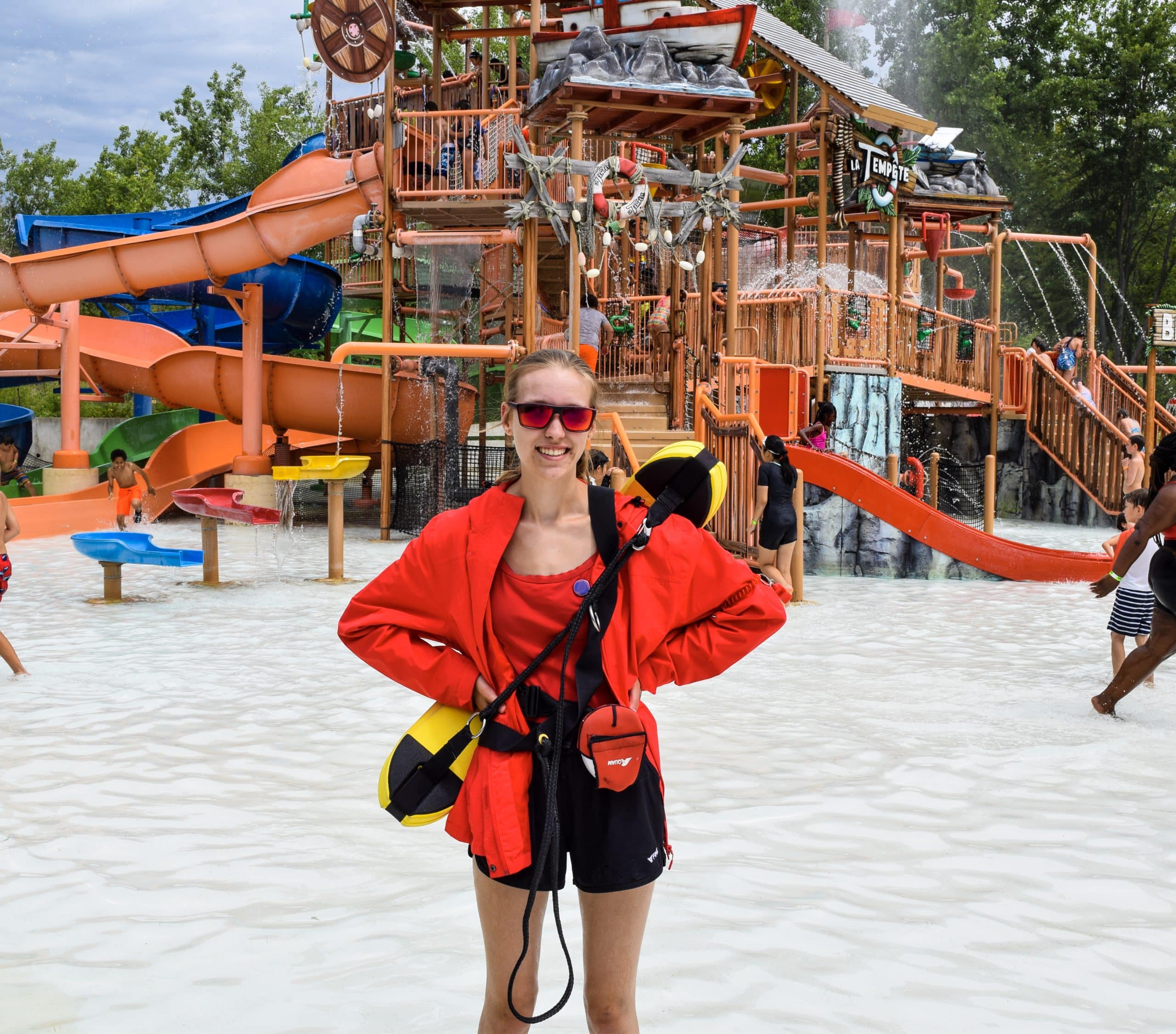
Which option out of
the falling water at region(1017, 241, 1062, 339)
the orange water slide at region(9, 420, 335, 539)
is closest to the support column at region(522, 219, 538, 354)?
the orange water slide at region(9, 420, 335, 539)

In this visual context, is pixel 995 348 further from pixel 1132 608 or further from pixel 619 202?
pixel 1132 608

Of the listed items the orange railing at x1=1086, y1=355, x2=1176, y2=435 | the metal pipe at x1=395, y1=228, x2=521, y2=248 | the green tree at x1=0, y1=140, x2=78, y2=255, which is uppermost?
the green tree at x1=0, y1=140, x2=78, y2=255

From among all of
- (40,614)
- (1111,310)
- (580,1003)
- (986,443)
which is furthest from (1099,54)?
(580,1003)

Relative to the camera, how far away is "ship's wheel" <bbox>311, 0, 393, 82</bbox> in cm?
1567

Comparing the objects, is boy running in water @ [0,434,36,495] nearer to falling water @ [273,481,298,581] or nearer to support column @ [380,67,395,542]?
falling water @ [273,481,298,581]

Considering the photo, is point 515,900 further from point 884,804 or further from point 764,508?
point 764,508

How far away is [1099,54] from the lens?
37.2 meters

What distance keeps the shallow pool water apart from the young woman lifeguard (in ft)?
3.21

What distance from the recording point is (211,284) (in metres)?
21.6

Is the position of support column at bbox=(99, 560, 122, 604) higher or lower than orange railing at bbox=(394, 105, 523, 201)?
lower

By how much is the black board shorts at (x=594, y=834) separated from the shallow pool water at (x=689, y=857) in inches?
42.4

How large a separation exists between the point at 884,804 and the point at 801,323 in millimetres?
12414

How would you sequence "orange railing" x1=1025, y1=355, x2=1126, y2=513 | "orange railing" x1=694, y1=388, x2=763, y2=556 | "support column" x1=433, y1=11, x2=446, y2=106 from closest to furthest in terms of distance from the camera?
"orange railing" x1=694, y1=388, x2=763, y2=556, "support column" x1=433, y1=11, x2=446, y2=106, "orange railing" x1=1025, y1=355, x2=1126, y2=513

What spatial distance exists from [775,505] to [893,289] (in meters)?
8.86
